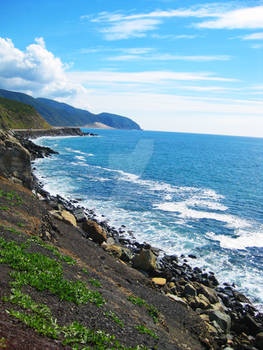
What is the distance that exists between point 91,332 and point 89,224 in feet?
63.5

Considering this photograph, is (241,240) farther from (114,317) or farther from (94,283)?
(114,317)

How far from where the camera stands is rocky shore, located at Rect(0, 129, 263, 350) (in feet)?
61.5

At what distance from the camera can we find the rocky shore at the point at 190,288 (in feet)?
61.5

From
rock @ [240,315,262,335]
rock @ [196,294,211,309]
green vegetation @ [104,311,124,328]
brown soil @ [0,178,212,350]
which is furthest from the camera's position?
rock @ [196,294,211,309]

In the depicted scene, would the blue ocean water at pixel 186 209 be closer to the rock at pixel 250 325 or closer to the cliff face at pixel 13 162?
the rock at pixel 250 325

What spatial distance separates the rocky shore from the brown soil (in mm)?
472

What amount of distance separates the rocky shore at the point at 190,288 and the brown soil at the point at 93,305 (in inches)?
18.6

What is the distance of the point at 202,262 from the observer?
3052 centimetres

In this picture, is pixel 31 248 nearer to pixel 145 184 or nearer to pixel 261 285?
pixel 261 285

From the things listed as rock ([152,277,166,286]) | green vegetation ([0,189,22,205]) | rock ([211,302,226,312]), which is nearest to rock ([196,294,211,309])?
rock ([211,302,226,312])

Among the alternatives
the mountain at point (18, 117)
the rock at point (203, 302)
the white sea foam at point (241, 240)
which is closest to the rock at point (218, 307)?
the rock at point (203, 302)

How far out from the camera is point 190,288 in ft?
76.8

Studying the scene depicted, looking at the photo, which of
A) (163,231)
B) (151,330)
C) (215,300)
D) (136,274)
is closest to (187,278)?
(215,300)

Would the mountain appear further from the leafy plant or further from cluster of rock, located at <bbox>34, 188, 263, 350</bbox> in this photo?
the leafy plant
